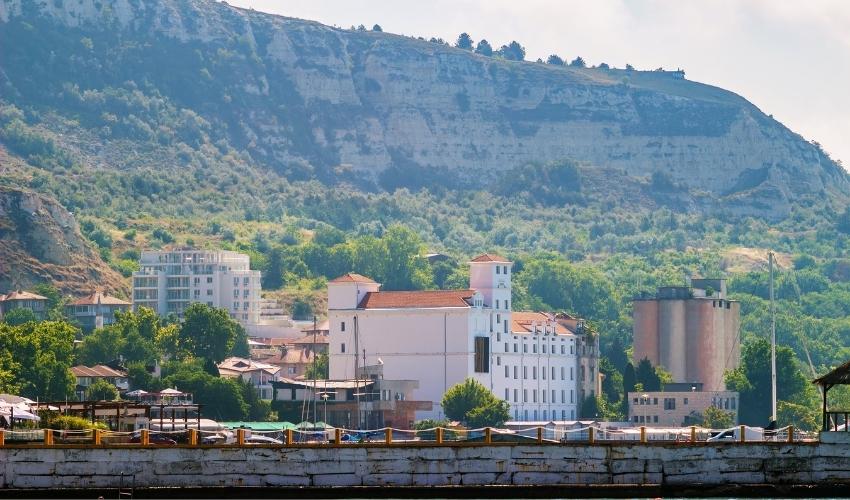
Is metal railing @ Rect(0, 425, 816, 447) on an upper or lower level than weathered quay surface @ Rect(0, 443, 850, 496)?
upper

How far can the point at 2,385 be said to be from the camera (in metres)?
189

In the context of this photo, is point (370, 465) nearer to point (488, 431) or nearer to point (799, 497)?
point (488, 431)

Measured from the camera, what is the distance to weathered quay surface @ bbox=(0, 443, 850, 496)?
79312 millimetres

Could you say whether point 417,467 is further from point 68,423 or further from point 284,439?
point 68,423

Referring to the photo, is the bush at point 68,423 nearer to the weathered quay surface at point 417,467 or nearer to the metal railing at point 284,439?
the metal railing at point 284,439

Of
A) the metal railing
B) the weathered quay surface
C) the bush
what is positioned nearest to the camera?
the weathered quay surface

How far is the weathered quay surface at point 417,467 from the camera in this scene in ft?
260

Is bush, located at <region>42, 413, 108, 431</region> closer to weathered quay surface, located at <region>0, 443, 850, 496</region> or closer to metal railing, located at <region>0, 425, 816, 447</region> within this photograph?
metal railing, located at <region>0, 425, 816, 447</region>

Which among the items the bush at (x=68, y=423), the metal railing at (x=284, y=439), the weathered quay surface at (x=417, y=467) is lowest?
the weathered quay surface at (x=417, y=467)

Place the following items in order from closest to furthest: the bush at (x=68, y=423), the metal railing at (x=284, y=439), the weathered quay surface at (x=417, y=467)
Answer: the weathered quay surface at (x=417, y=467) < the metal railing at (x=284, y=439) < the bush at (x=68, y=423)

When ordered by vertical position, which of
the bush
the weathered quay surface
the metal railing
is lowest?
the weathered quay surface

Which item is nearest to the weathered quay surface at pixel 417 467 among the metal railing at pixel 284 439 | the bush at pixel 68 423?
the metal railing at pixel 284 439

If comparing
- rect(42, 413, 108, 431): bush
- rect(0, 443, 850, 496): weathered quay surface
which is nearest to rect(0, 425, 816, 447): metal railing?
rect(0, 443, 850, 496): weathered quay surface

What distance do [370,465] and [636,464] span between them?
29.4 feet
